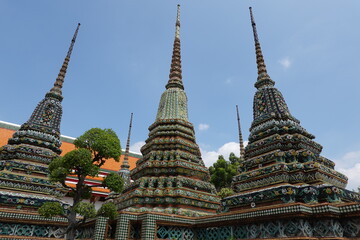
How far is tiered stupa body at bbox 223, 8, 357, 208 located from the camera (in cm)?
795

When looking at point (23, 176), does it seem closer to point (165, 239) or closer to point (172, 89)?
point (165, 239)

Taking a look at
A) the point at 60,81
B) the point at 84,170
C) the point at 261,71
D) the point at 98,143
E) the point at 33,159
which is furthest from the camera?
the point at 60,81

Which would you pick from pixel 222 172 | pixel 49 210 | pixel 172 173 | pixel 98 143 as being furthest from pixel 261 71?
pixel 222 172

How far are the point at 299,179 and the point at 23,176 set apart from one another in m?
12.1

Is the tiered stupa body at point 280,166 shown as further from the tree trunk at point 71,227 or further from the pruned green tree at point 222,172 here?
the pruned green tree at point 222,172

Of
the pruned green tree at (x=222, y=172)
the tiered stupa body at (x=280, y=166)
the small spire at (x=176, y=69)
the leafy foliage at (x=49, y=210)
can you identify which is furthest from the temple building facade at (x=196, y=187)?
the pruned green tree at (x=222, y=172)

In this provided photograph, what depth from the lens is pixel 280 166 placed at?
9.21 meters

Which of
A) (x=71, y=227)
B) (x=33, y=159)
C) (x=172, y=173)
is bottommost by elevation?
(x=71, y=227)

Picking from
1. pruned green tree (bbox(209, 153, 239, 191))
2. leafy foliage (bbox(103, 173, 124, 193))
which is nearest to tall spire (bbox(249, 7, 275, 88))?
leafy foliage (bbox(103, 173, 124, 193))

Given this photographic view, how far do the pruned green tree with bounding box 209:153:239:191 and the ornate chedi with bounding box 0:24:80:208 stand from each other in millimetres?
16365

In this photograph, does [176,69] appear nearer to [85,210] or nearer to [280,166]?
[280,166]

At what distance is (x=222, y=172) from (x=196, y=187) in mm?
14513

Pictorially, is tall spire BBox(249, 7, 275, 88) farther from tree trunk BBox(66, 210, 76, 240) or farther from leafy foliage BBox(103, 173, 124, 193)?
tree trunk BBox(66, 210, 76, 240)

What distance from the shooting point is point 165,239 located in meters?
9.22
